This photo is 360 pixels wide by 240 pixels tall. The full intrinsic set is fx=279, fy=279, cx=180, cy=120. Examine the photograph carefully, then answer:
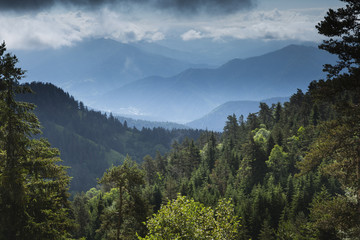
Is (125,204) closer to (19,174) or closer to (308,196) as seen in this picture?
(19,174)

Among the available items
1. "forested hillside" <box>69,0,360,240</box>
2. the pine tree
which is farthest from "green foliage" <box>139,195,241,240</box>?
the pine tree

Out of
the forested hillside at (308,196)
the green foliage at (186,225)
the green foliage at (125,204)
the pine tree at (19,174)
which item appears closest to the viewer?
the forested hillside at (308,196)

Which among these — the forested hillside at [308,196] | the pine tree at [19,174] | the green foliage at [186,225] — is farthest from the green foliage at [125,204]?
the green foliage at [186,225]

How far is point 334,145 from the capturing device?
13891mm

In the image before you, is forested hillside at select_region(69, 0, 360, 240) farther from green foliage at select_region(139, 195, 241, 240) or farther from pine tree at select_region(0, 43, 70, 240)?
pine tree at select_region(0, 43, 70, 240)

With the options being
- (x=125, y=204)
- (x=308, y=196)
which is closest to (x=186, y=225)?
(x=125, y=204)

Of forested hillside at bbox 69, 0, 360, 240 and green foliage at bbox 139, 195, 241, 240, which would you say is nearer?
forested hillside at bbox 69, 0, 360, 240

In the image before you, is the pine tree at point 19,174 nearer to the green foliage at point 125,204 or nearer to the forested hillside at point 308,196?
the forested hillside at point 308,196

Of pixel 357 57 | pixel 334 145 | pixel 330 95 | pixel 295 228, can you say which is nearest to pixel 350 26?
pixel 357 57

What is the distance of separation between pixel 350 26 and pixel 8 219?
20035 millimetres

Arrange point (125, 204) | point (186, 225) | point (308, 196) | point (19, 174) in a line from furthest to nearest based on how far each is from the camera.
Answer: point (308, 196)
point (125, 204)
point (186, 225)
point (19, 174)

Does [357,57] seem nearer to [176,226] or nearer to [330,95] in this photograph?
[330,95]

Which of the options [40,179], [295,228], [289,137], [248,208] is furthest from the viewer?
[289,137]

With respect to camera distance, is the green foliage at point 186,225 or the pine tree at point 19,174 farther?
the green foliage at point 186,225
